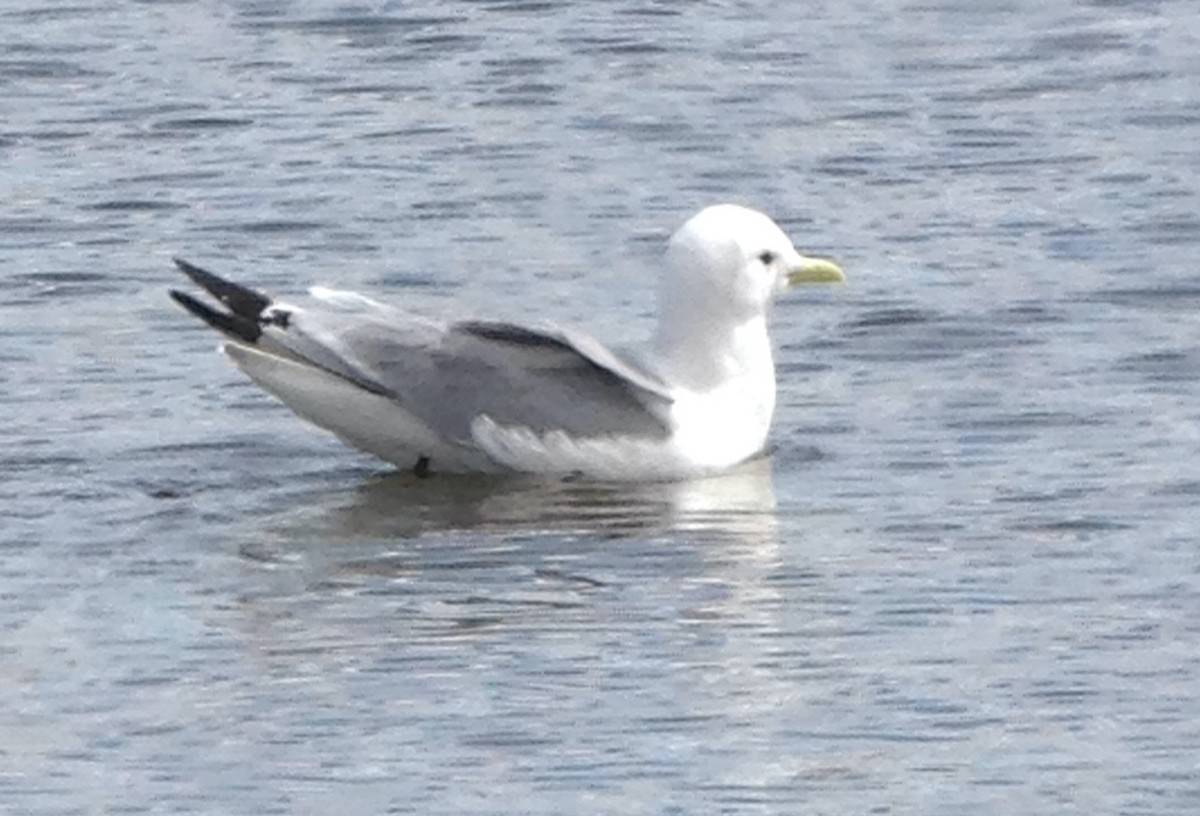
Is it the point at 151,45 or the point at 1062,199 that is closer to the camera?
the point at 1062,199

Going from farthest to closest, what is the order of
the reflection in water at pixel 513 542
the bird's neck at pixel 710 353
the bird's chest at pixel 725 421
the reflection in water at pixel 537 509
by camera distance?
the bird's neck at pixel 710 353
the bird's chest at pixel 725 421
the reflection in water at pixel 537 509
the reflection in water at pixel 513 542

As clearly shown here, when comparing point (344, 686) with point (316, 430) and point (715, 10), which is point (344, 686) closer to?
point (316, 430)

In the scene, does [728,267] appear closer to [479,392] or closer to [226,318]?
[479,392]

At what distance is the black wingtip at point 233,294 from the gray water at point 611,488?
478 mm

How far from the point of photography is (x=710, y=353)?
41.5 feet

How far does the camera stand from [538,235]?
14820mm

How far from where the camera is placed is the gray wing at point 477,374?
1230cm

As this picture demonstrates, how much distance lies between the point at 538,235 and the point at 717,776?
5845mm

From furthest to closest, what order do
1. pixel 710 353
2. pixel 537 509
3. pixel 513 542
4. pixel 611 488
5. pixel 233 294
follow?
pixel 710 353 → pixel 233 294 → pixel 611 488 → pixel 537 509 → pixel 513 542

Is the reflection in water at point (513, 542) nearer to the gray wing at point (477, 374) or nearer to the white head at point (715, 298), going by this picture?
the gray wing at point (477, 374)

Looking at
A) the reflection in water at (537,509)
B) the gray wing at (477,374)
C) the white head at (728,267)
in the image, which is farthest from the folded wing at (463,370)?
the white head at (728,267)

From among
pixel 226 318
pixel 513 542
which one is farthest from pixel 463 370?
pixel 513 542

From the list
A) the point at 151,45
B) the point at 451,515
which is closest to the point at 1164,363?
the point at 451,515

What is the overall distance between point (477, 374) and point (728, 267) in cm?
90
